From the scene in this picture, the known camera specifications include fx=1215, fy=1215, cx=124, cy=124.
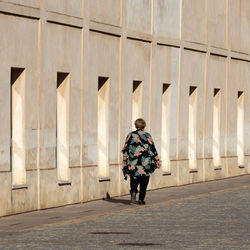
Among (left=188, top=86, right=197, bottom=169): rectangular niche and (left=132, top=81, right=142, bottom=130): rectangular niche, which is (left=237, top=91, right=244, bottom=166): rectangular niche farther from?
(left=132, top=81, right=142, bottom=130): rectangular niche

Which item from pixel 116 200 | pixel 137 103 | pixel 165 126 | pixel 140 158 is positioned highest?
pixel 137 103

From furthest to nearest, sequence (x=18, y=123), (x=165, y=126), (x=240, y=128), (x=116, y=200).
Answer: (x=240, y=128), (x=165, y=126), (x=116, y=200), (x=18, y=123)

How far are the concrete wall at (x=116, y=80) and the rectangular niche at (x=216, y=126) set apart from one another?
0.31ft

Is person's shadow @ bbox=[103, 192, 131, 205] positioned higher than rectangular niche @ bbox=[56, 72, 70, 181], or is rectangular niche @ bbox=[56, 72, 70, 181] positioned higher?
rectangular niche @ bbox=[56, 72, 70, 181]

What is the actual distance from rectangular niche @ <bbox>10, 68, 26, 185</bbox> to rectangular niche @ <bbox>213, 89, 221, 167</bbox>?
1454 centimetres

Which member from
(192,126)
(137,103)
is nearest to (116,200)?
(137,103)

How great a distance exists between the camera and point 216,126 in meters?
36.7

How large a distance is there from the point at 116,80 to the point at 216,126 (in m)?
9.47

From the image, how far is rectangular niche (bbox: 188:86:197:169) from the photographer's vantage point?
34.2 metres

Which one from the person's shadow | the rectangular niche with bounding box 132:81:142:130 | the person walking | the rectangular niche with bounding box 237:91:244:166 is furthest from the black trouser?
the rectangular niche with bounding box 237:91:244:166


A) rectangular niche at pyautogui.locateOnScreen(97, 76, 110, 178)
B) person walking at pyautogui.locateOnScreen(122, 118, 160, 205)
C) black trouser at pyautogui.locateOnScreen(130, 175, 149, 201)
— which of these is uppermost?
rectangular niche at pyautogui.locateOnScreen(97, 76, 110, 178)

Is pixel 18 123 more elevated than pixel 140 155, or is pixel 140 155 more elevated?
pixel 18 123

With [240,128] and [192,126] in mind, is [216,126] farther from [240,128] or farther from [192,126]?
[240,128]

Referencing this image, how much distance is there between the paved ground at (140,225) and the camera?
1586 cm
